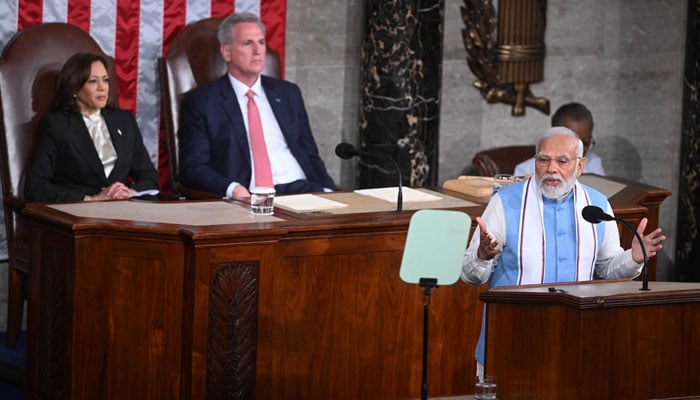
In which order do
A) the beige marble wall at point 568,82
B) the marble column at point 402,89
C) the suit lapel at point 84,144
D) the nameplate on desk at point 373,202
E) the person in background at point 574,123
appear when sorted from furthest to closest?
the beige marble wall at point 568,82 < the marble column at point 402,89 < the person in background at point 574,123 < the suit lapel at point 84,144 < the nameplate on desk at point 373,202

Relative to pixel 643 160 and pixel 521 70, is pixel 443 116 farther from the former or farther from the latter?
pixel 643 160

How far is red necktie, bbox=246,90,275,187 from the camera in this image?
6.64m

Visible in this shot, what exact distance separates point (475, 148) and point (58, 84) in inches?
118

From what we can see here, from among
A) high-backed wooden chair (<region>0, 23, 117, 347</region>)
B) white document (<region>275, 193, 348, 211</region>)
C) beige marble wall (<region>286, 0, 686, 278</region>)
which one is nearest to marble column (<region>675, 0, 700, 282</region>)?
beige marble wall (<region>286, 0, 686, 278</region>)

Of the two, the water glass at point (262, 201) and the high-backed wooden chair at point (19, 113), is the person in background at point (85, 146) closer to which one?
the high-backed wooden chair at point (19, 113)

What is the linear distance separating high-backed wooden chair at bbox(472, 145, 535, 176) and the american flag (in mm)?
1689

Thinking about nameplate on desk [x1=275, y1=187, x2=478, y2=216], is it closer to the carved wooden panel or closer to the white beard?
the carved wooden panel

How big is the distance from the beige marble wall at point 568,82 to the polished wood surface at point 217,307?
2.57 metres

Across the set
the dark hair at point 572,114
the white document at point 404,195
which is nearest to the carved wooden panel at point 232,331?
Answer: the white document at point 404,195

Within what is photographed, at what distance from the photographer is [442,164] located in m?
8.05

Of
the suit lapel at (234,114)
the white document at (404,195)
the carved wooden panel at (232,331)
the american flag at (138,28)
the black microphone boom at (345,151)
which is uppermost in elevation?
the american flag at (138,28)

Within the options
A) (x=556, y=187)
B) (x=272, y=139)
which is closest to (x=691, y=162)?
Answer: (x=272, y=139)

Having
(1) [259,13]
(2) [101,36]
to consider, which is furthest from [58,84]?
(1) [259,13]

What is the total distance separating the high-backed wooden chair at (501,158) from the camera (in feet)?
24.7
